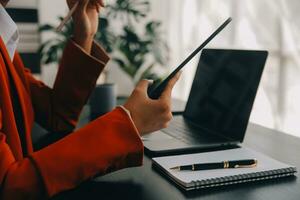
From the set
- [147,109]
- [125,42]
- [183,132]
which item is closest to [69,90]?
[183,132]

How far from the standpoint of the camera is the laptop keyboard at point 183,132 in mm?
802

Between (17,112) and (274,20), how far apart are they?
1768 millimetres

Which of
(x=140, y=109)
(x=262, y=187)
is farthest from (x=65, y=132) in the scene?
(x=262, y=187)

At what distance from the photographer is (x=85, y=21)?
3.33 ft

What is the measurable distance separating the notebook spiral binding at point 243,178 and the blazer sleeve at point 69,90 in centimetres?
52

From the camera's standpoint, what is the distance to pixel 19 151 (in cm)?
62

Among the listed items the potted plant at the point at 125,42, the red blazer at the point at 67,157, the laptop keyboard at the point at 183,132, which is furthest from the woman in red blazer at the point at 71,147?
the potted plant at the point at 125,42

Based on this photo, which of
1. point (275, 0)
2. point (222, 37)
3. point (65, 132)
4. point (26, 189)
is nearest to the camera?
point (26, 189)

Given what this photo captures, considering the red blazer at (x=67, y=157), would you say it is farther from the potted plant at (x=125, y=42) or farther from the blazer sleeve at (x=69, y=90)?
the potted plant at (x=125, y=42)

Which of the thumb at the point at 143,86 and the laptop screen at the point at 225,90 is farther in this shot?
the laptop screen at the point at 225,90

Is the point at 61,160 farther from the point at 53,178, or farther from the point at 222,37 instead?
the point at 222,37

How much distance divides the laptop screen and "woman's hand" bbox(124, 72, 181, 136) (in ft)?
0.81

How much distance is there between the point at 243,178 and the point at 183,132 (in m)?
0.32

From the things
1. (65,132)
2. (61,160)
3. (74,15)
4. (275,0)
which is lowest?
(65,132)
